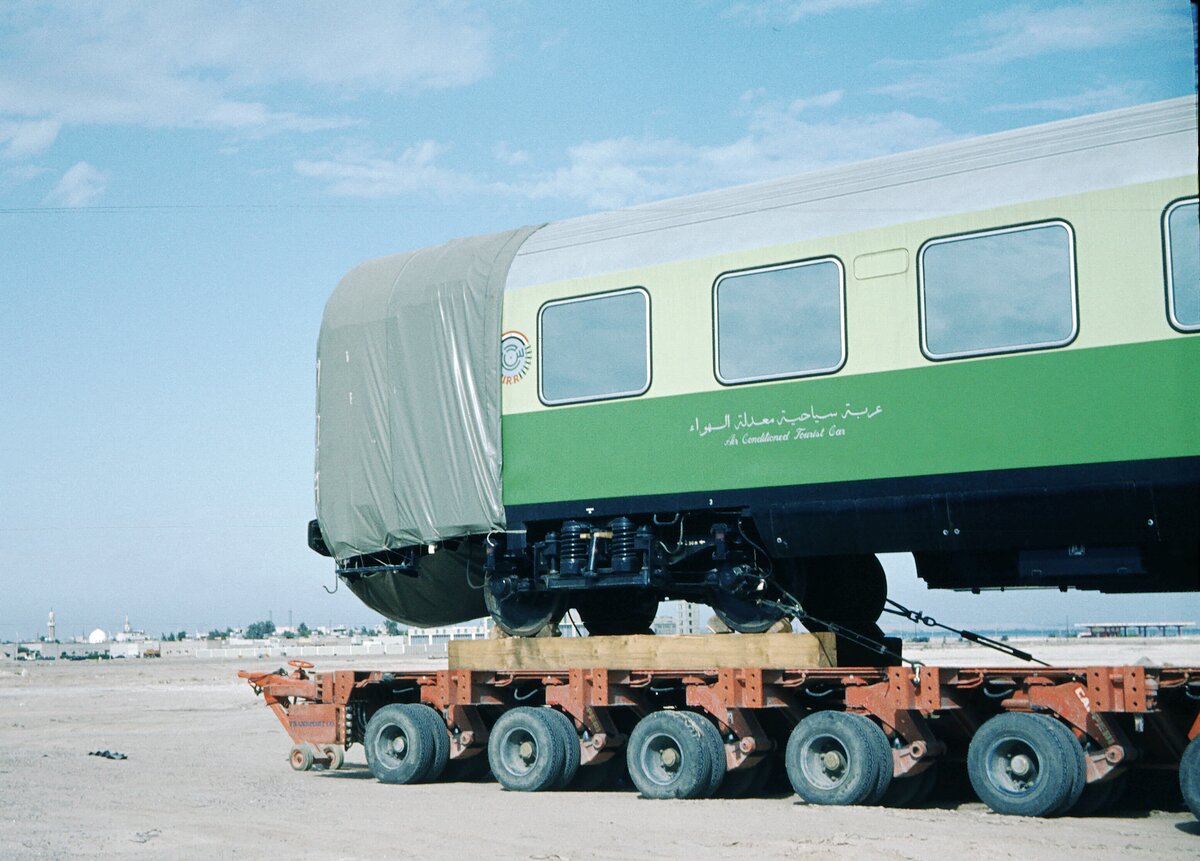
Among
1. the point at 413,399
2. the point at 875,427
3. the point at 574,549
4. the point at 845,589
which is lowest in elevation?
the point at 845,589

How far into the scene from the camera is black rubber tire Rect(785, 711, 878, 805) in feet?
40.1

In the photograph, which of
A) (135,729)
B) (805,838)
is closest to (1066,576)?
(805,838)

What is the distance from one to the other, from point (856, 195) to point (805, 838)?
17.8 ft

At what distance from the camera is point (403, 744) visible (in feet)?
50.5

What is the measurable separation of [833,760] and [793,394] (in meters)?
3.11

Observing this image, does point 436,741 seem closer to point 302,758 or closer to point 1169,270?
point 302,758

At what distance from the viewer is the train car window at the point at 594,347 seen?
13.6 meters

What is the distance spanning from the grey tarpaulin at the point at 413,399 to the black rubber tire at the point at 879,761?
14.1ft

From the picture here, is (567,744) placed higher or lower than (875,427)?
lower

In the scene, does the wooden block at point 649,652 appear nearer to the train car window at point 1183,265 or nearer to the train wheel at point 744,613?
the train wheel at point 744,613

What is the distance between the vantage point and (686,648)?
45.2 feet

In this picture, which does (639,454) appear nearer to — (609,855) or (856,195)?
(856,195)

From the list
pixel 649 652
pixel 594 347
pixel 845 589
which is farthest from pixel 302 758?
pixel 845 589

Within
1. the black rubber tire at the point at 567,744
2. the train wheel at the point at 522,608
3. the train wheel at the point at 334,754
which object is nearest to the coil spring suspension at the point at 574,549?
the train wheel at the point at 522,608
